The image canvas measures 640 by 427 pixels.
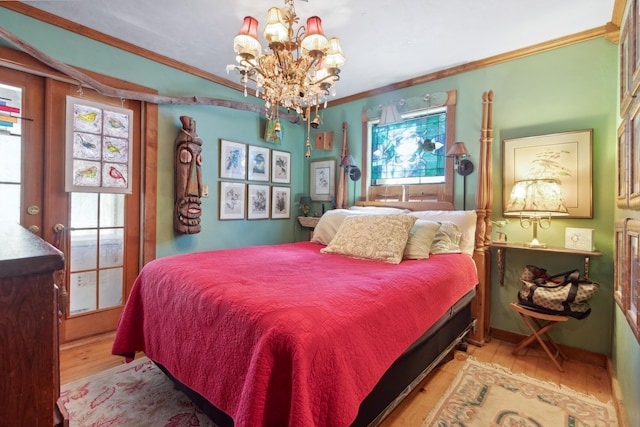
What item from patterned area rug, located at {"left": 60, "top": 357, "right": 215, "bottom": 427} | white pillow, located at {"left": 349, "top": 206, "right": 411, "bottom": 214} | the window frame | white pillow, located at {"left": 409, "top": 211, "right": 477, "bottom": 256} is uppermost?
the window frame

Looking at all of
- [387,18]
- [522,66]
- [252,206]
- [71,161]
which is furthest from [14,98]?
[522,66]

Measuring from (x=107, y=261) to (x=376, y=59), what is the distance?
3131 millimetres

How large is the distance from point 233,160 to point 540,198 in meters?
2.98

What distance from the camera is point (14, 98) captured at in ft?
7.31

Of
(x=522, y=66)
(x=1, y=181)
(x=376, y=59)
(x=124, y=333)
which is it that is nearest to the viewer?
(x=124, y=333)

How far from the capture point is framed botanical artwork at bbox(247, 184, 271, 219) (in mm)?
3670

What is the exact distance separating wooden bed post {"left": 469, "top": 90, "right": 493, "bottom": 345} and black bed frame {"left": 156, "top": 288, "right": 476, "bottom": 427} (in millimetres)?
375

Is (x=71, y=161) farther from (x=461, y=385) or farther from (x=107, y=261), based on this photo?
(x=461, y=385)

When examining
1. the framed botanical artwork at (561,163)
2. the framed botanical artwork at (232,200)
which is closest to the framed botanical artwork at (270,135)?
the framed botanical artwork at (232,200)

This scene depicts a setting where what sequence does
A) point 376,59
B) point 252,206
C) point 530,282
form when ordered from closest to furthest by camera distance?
point 530,282 → point 376,59 → point 252,206

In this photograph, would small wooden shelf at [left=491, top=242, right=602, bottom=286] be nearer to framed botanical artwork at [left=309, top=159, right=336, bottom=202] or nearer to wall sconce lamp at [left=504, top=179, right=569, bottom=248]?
wall sconce lamp at [left=504, top=179, right=569, bottom=248]

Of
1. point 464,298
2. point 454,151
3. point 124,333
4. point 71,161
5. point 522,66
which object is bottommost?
point 124,333

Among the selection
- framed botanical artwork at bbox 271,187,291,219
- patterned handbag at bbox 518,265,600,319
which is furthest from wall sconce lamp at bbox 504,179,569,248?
framed botanical artwork at bbox 271,187,291,219

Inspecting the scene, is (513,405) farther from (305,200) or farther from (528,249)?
(305,200)
